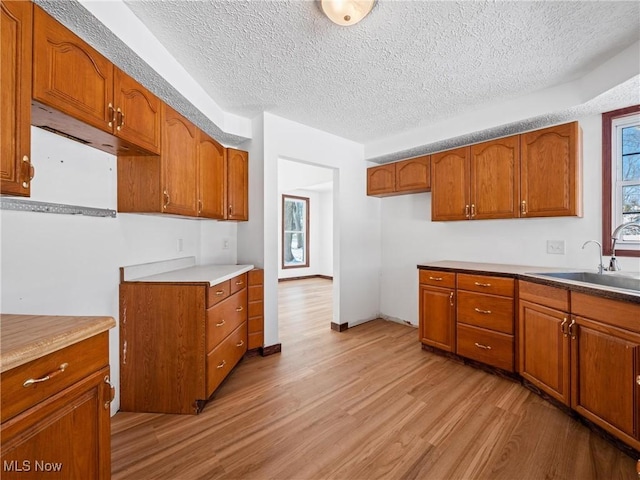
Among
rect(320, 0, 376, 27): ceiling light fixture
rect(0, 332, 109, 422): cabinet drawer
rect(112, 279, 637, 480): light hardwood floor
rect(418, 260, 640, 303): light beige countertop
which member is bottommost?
rect(112, 279, 637, 480): light hardwood floor

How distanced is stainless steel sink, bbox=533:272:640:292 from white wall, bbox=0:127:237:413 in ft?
10.4

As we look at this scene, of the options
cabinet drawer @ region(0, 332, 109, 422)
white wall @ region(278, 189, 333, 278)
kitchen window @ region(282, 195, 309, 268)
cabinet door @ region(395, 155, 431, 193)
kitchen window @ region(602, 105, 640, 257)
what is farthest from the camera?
white wall @ region(278, 189, 333, 278)

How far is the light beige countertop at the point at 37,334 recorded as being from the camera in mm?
783

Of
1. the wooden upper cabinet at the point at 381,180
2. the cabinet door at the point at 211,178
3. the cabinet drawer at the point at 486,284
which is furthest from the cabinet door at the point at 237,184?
the cabinet drawer at the point at 486,284

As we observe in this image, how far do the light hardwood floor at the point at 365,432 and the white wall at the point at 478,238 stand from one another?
1234mm

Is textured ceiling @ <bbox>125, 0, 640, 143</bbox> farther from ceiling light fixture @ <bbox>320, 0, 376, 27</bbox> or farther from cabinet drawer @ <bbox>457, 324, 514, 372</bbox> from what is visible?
cabinet drawer @ <bbox>457, 324, 514, 372</bbox>

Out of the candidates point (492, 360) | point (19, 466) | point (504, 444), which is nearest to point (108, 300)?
point (19, 466)

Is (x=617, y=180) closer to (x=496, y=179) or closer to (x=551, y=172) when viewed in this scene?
(x=551, y=172)

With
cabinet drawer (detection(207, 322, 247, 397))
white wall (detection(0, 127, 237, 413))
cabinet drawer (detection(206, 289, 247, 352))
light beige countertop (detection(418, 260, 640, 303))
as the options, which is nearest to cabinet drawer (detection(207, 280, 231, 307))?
cabinet drawer (detection(206, 289, 247, 352))

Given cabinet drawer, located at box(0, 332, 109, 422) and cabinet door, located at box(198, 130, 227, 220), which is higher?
cabinet door, located at box(198, 130, 227, 220)

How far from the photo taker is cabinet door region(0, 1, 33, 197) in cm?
99

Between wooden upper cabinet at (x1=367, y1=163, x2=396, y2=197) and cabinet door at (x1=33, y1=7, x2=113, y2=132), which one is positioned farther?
wooden upper cabinet at (x1=367, y1=163, x2=396, y2=197)

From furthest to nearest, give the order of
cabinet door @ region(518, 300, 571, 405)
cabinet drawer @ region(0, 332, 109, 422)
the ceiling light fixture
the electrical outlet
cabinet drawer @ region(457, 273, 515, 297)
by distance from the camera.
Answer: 1. the electrical outlet
2. cabinet drawer @ region(457, 273, 515, 297)
3. cabinet door @ region(518, 300, 571, 405)
4. the ceiling light fixture
5. cabinet drawer @ region(0, 332, 109, 422)

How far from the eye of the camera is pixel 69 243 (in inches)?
63.0
